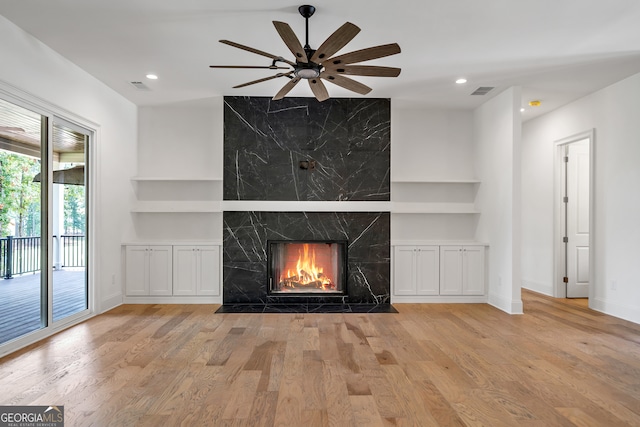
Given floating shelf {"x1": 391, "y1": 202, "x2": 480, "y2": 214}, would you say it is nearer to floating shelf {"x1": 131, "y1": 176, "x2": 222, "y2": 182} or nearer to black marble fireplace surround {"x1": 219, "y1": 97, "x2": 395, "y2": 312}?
black marble fireplace surround {"x1": 219, "y1": 97, "x2": 395, "y2": 312}

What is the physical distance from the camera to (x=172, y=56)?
12.7 feet

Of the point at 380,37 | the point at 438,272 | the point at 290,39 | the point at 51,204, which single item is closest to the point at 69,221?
the point at 51,204

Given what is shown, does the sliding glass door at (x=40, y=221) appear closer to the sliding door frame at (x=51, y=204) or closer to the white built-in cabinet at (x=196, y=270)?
the sliding door frame at (x=51, y=204)

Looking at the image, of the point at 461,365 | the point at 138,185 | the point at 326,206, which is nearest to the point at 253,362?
the point at 461,365

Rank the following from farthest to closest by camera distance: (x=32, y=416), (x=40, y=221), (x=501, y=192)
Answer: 1. (x=501, y=192)
2. (x=40, y=221)
3. (x=32, y=416)

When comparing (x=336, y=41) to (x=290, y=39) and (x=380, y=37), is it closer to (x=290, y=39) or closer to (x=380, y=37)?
(x=290, y=39)

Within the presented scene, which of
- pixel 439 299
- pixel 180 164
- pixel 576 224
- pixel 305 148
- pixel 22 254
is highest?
pixel 305 148

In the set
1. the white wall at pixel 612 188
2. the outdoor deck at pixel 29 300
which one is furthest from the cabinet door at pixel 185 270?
the white wall at pixel 612 188

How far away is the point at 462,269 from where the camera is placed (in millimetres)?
5434

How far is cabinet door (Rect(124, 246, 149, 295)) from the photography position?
Answer: 208 inches

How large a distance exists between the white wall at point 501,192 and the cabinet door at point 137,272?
4.74 metres

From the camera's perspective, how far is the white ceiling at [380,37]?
2.97 metres

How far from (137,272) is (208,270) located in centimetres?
98

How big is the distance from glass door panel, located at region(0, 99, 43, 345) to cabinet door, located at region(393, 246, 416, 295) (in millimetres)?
4113
